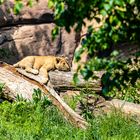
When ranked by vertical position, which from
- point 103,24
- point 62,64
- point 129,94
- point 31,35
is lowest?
point 129,94

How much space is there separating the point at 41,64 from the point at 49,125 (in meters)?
3.43

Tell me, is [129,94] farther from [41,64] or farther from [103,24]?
[103,24]

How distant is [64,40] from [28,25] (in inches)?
41.1

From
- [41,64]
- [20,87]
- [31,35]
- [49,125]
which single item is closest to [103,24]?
[49,125]

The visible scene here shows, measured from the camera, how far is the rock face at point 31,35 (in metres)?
12.9

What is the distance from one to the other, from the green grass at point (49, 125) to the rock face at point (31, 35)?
460cm

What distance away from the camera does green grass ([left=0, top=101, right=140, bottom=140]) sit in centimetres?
699

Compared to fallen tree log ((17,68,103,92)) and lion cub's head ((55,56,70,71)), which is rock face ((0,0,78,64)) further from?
fallen tree log ((17,68,103,92))

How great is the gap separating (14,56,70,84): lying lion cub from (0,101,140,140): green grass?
5.49 feet

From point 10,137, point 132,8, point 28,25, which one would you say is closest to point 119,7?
point 132,8

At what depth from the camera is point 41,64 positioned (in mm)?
10820

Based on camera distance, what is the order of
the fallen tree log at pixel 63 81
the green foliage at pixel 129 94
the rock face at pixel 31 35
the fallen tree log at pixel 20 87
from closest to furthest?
1. the fallen tree log at pixel 20 87
2. the fallen tree log at pixel 63 81
3. the green foliage at pixel 129 94
4. the rock face at pixel 31 35

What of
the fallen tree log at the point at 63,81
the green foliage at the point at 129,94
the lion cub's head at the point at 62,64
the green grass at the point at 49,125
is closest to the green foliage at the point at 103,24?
the green grass at the point at 49,125

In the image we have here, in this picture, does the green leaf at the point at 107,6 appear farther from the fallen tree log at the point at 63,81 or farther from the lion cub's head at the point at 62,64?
the lion cub's head at the point at 62,64
